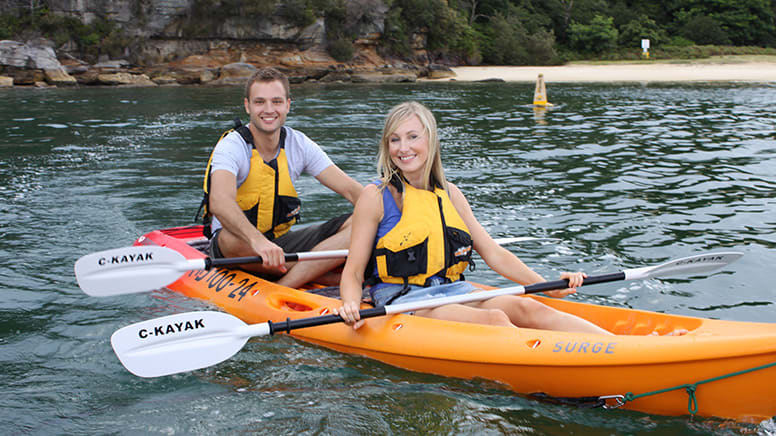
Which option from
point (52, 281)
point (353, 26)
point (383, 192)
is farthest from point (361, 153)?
point (353, 26)

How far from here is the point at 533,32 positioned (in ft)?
128

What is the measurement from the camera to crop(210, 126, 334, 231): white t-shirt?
3.78 meters

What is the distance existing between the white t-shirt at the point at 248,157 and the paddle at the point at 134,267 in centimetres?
37

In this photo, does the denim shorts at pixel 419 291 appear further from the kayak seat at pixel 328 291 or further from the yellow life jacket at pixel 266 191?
the yellow life jacket at pixel 266 191

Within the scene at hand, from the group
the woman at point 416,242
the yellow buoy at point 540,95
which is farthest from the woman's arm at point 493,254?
the yellow buoy at point 540,95

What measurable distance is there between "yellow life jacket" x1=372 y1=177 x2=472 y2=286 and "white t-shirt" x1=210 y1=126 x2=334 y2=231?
1074mm

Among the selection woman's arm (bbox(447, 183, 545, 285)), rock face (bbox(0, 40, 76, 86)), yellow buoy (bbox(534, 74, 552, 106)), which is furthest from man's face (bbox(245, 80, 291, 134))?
rock face (bbox(0, 40, 76, 86))

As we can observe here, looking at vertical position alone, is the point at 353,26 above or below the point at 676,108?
above

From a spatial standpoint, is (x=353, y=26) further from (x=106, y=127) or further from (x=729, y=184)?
(x=729, y=184)

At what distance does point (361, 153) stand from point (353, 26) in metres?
21.6

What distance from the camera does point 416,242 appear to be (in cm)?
310

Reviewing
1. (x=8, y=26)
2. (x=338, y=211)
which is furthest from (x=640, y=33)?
(x=338, y=211)

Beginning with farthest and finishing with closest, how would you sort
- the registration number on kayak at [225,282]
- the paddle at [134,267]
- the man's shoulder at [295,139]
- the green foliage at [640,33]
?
the green foliage at [640,33] → the man's shoulder at [295,139] → the registration number on kayak at [225,282] → the paddle at [134,267]

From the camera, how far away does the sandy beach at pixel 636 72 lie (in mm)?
27906
